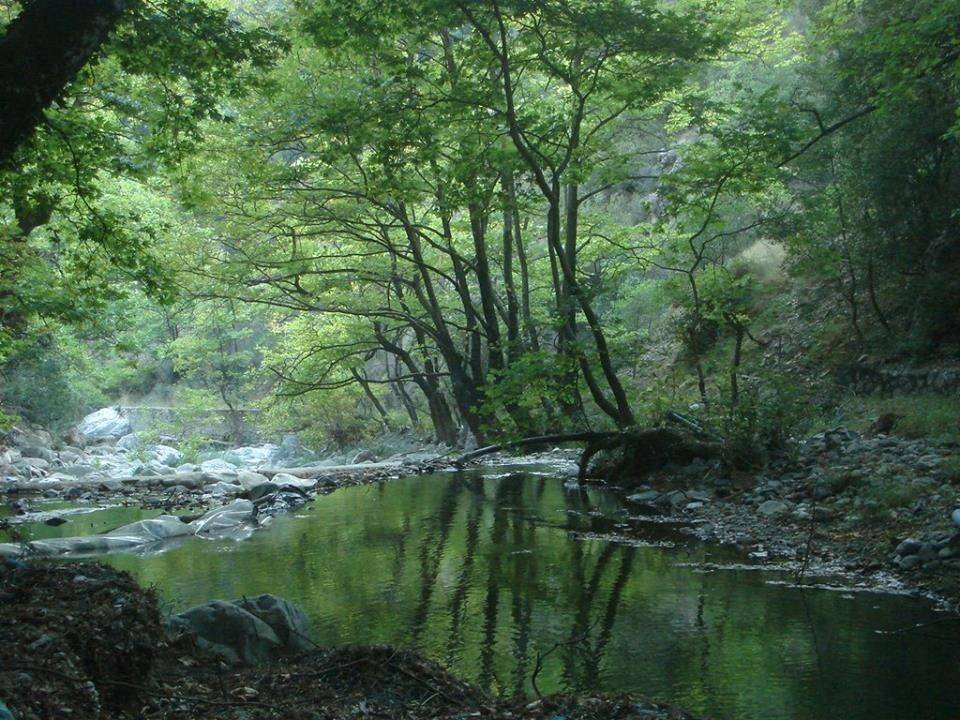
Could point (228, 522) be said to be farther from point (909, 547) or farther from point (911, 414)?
point (911, 414)

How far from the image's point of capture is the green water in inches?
195

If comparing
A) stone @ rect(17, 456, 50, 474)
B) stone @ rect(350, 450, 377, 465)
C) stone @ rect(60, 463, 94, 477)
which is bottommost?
stone @ rect(60, 463, 94, 477)

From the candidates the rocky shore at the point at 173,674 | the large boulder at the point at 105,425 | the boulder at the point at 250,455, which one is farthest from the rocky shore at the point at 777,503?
the large boulder at the point at 105,425

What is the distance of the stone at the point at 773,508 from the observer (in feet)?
31.0

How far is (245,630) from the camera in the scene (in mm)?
5539

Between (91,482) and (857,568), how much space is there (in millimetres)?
15058

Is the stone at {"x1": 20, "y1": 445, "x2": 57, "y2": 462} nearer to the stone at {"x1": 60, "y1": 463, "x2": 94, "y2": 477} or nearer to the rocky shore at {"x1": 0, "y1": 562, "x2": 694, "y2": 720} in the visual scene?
the stone at {"x1": 60, "y1": 463, "x2": 94, "y2": 477}

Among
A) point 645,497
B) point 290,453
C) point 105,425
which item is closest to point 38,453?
point 290,453

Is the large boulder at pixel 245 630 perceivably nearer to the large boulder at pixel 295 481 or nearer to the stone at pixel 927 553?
the stone at pixel 927 553

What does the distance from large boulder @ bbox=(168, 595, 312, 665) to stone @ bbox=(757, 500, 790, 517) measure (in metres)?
5.86

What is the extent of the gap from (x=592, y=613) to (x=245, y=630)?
107 inches

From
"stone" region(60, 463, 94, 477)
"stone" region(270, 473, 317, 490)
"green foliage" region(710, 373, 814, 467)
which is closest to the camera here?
"green foliage" region(710, 373, 814, 467)

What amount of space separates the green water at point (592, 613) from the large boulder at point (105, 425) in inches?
1110

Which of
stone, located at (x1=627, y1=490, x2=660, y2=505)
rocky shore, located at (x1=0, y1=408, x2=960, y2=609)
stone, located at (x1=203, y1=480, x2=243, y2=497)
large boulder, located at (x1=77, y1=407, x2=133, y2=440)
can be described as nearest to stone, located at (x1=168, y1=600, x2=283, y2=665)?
rocky shore, located at (x1=0, y1=408, x2=960, y2=609)
